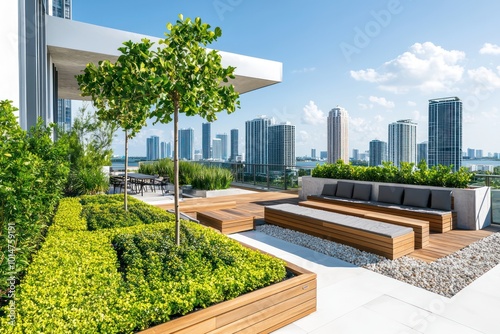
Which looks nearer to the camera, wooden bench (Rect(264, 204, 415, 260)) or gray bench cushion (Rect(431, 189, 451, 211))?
wooden bench (Rect(264, 204, 415, 260))

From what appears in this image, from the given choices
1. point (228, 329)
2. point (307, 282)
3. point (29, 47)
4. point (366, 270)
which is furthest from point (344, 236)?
point (29, 47)

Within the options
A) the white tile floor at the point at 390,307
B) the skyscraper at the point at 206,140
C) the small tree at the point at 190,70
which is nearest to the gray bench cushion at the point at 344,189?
the white tile floor at the point at 390,307

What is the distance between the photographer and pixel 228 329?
7.08 ft

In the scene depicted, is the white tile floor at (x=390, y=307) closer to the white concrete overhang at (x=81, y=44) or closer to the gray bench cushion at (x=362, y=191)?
the gray bench cushion at (x=362, y=191)

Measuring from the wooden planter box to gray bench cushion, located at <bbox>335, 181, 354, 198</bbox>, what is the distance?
5134mm

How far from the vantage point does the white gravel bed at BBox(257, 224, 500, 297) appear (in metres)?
3.38

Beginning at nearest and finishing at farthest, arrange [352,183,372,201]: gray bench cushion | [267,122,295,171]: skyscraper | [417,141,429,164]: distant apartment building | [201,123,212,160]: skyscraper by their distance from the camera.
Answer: [352,183,372,201]: gray bench cushion, [417,141,429,164]: distant apartment building, [267,122,295,171]: skyscraper, [201,123,212,160]: skyscraper

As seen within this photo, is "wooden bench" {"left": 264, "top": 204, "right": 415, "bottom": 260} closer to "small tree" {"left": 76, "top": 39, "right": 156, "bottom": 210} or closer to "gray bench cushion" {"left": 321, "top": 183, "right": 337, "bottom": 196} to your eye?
"gray bench cushion" {"left": 321, "top": 183, "right": 337, "bottom": 196}

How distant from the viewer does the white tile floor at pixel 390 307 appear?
252 centimetres

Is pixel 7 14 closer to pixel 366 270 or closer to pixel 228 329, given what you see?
pixel 228 329

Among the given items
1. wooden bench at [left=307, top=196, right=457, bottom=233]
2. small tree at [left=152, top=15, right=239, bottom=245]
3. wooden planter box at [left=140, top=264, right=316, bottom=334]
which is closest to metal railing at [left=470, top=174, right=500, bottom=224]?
wooden bench at [left=307, top=196, right=457, bottom=233]

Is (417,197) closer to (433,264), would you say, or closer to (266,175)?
(433,264)

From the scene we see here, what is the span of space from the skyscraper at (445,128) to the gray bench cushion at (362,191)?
1729mm

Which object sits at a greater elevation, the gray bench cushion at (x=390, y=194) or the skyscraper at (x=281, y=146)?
the skyscraper at (x=281, y=146)
